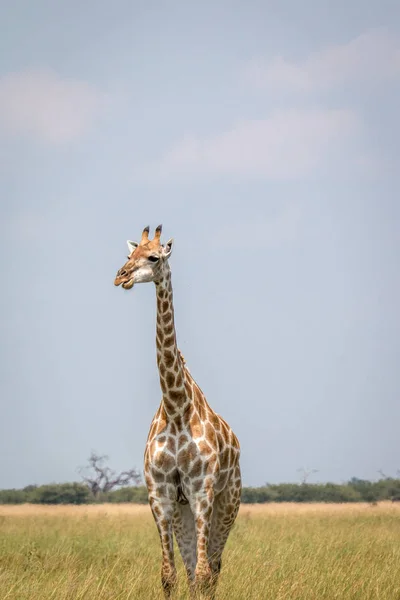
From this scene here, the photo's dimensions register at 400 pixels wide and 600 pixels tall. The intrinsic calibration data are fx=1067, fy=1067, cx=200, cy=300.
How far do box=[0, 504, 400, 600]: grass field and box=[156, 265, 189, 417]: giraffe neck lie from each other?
2.03m

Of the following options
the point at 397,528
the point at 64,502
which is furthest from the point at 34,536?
the point at 64,502

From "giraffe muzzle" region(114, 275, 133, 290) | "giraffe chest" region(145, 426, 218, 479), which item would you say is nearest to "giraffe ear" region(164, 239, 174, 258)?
"giraffe muzzle" region(114, 275, 133, 290)

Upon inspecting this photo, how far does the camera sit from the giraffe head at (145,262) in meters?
11.4

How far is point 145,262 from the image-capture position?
1173 cm

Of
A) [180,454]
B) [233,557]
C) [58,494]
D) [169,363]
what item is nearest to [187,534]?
[180,454]

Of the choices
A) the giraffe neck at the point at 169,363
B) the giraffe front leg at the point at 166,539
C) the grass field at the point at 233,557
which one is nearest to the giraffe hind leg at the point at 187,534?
the grass field at the point at 233,557

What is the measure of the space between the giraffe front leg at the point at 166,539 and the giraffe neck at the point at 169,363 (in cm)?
107

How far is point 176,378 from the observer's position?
1253 cm

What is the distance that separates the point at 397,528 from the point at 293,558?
8.66m

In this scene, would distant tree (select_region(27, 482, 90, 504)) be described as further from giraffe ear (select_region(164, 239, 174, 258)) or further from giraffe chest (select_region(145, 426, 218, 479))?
giraffe ear (select_region(164, 239, 174, 258))

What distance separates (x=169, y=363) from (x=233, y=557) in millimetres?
4631

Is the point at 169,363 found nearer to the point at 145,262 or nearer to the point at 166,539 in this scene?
the point at 145,262

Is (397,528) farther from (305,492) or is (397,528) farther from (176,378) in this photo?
(305,492)

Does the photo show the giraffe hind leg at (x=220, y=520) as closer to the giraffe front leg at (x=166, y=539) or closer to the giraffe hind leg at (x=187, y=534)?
the giraffe hind leg at (x=187, y=534)
